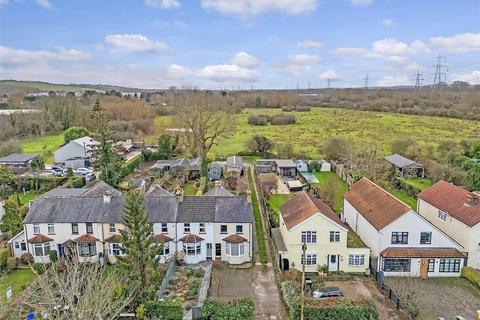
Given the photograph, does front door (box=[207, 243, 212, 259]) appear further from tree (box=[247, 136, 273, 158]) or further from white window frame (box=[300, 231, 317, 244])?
tree (box=[247, 136, 273, 158])

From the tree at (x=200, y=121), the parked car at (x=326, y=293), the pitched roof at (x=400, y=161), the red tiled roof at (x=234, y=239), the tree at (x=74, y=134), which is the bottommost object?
the parked car at (x=326, y=293)

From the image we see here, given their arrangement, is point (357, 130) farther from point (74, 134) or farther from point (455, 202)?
point (74, 134)

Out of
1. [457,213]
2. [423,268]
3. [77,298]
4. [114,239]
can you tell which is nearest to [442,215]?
[457,213]

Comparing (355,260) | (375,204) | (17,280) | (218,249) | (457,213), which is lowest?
(17,280)

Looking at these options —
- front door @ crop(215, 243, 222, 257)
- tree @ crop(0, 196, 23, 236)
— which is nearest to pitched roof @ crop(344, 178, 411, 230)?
front door @ crop(215, 243, 222, 257)

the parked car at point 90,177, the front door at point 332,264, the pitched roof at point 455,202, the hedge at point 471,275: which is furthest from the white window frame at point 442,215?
the parked car at point 90,177

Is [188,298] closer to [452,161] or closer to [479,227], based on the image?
[479,227]

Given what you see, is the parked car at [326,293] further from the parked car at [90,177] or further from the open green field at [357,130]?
the open green field at [357,130]
